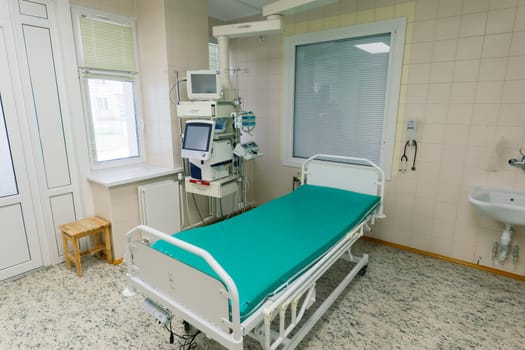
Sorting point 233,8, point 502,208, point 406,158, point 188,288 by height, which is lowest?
point 188,288

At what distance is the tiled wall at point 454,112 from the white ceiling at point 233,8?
2.43 feet

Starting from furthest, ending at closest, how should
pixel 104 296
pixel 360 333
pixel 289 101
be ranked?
pixel 289 101, pixel 104 296, pixel 360 333

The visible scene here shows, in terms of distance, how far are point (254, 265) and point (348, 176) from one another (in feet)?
5.62

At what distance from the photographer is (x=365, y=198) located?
2.82m

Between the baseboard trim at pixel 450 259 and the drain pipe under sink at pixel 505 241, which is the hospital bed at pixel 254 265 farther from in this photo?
the drain pipe under sink at pixel 505 241

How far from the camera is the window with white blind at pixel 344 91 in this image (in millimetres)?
3205

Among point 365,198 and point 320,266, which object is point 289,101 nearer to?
point 365,198

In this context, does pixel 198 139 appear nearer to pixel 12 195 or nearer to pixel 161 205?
pixel 161 205

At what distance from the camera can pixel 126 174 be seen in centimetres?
321

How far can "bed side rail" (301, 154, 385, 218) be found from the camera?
115 inches

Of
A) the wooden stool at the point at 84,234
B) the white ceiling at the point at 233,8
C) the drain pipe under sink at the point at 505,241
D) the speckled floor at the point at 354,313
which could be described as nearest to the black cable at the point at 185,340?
the speckled floor at the point at 354,313

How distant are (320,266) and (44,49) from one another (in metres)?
3.08

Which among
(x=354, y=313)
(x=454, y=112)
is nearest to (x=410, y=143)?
(x=454, y=112)

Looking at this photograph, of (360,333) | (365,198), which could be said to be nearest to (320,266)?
(360,333)
